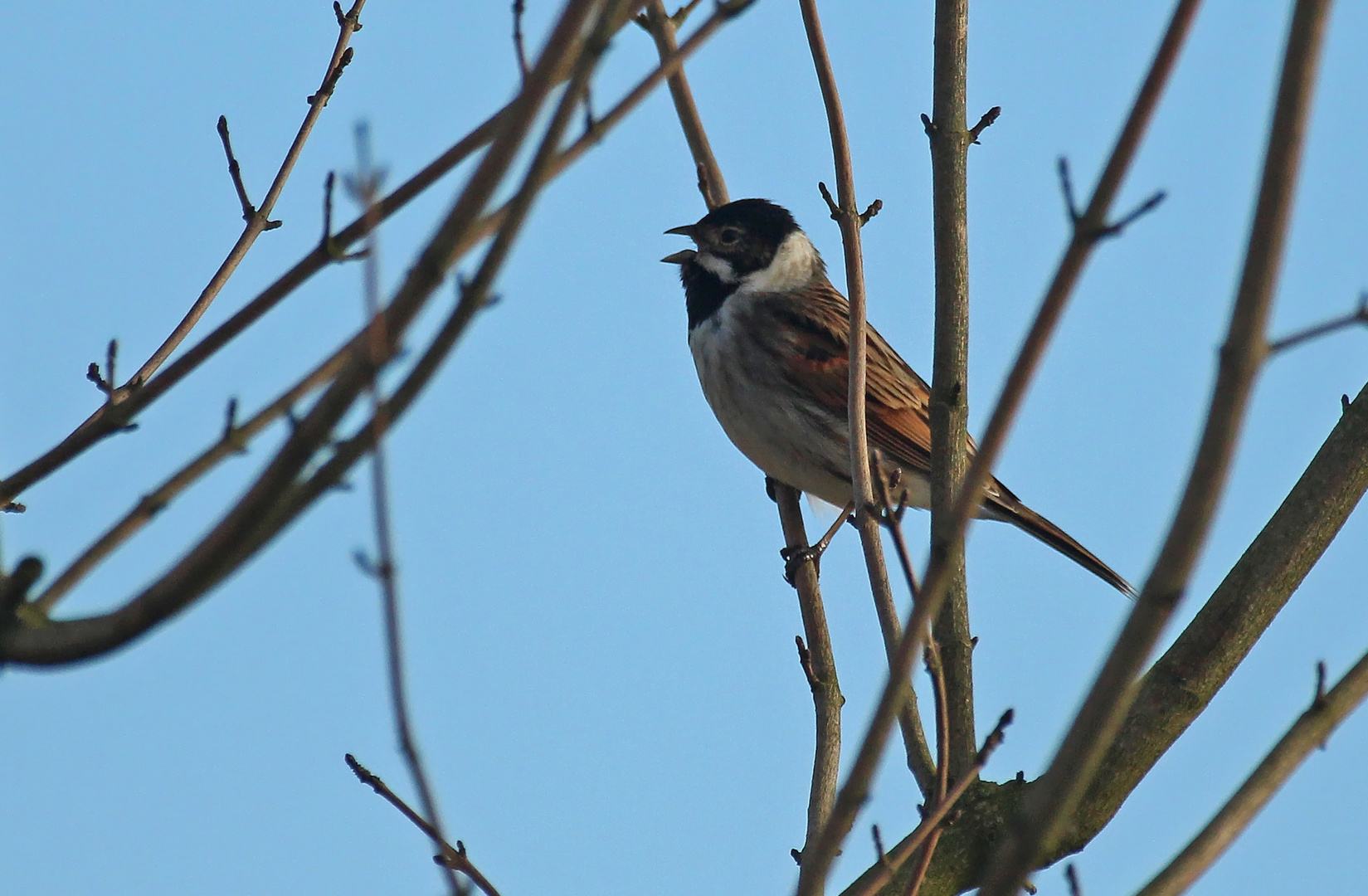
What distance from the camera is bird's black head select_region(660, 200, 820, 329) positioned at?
8273 millimetres

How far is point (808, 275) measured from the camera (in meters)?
8.90

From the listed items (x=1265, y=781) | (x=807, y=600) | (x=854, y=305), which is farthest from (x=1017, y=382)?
(x=807, y=600)

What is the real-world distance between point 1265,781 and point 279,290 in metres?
2.14

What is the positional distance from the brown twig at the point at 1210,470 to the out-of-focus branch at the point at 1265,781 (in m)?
0.41

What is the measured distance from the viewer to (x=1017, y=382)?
2.48 metres

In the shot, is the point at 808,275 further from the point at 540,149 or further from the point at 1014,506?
the point at 540,149

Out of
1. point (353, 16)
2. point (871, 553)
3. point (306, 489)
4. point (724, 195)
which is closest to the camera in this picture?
point (306, 489)

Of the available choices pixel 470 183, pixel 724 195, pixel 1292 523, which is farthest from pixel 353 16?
pixel 1292 523

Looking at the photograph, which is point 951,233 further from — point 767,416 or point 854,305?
point 767,416

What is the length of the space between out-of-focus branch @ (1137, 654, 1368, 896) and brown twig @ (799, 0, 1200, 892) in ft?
1.77

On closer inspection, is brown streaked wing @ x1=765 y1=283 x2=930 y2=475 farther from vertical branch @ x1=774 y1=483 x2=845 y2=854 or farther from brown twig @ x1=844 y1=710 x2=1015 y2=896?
brown twig @ x1=844 y1=710 x2=1015 y2=896

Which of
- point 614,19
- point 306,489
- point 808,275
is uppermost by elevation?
point 808,275

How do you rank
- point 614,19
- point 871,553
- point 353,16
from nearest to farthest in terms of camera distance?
point 614,19
point 871,553
point 353,16

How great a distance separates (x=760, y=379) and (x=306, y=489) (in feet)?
18.1
